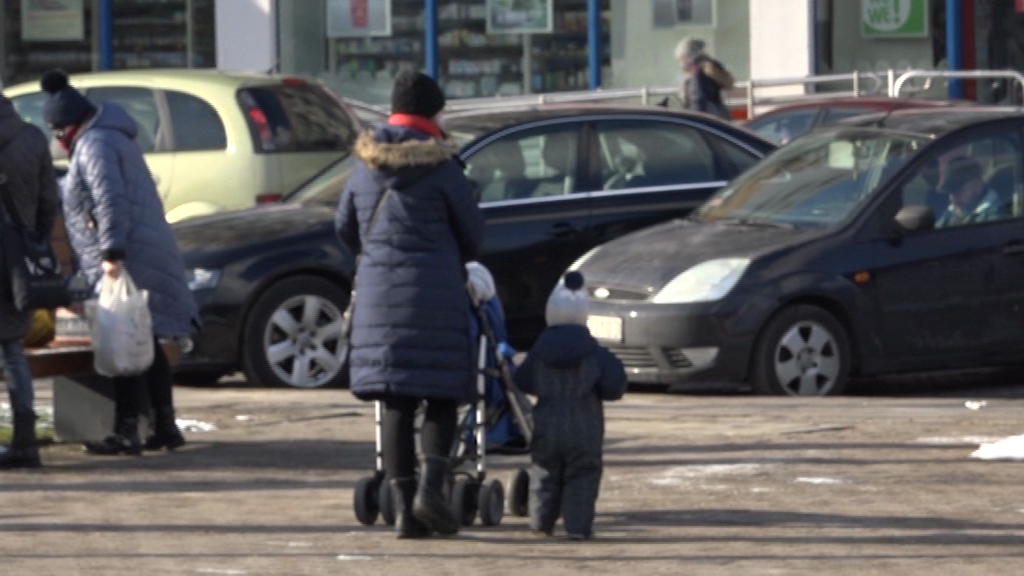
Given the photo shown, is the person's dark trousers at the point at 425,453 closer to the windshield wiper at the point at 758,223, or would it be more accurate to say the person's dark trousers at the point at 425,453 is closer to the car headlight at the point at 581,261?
the car headlight at the point at 581,261

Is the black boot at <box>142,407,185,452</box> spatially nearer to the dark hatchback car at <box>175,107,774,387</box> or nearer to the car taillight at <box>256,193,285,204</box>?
the dark hatchback car at <box>175,107,774,387</box>

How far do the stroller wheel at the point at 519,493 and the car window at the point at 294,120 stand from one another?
7.51m

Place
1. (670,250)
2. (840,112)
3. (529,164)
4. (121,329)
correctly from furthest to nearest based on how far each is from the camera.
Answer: (840,112), (529,164), (670,250), (121,329)

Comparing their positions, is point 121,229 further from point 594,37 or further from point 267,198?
point 594,37

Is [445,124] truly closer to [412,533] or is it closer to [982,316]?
[982,316]

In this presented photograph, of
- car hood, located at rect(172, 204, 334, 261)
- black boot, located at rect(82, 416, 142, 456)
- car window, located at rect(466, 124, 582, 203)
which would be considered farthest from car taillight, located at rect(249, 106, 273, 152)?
black boot, located at rect(82, 416, 142, 456)

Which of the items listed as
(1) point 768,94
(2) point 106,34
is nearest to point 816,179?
(1) point 768,94

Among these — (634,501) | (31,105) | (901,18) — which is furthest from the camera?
(901,18)

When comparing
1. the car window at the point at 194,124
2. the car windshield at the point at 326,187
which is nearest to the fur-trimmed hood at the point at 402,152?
the car windshield at the point at 326,187

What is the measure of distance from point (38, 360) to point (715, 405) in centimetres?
345

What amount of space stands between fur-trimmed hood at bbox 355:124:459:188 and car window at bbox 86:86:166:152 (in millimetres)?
8257

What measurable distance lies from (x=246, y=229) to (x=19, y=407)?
3677 millimetres

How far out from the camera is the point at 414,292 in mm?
8031

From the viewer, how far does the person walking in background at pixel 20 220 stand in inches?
384
